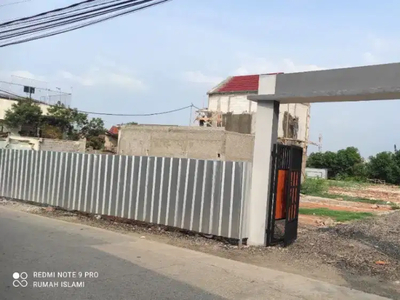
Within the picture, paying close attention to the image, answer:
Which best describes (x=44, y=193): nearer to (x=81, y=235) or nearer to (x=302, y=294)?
(x=81, y=235)

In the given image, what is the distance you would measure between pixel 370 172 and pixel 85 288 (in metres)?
55.2

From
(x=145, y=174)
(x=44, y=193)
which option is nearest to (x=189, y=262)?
(x=145, y=174)

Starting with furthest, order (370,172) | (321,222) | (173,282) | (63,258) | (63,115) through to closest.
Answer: (370,172) → (63,115) → (321,222) → (63,258) → (173,282)

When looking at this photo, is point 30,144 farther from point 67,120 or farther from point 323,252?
point 323,252

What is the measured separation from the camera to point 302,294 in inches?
226

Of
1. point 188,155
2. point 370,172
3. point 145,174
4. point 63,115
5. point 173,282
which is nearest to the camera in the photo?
point 173,282

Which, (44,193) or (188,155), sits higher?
(188,155)

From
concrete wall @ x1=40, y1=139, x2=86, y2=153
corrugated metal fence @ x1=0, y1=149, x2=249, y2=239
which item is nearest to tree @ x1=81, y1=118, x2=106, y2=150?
concrete wall @ x1=40, y1=139, x2=86, y2=153

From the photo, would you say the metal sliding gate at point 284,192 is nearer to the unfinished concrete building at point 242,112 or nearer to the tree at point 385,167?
the unfinished concrete building at point 242,112

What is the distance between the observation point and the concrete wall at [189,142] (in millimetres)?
22891

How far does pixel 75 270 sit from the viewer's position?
6.18 meters

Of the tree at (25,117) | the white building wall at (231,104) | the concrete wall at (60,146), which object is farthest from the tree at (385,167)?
the tree at (25,117)

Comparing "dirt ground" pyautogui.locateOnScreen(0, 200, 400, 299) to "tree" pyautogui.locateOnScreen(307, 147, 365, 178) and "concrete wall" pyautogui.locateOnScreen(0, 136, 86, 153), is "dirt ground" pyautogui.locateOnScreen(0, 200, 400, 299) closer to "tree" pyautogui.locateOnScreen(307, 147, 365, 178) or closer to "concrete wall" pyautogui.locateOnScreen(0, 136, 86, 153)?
"concrete wall" pyautogui.locateOnScreen(0, 136, 86, 153)

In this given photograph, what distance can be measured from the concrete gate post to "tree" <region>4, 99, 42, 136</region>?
110ft
